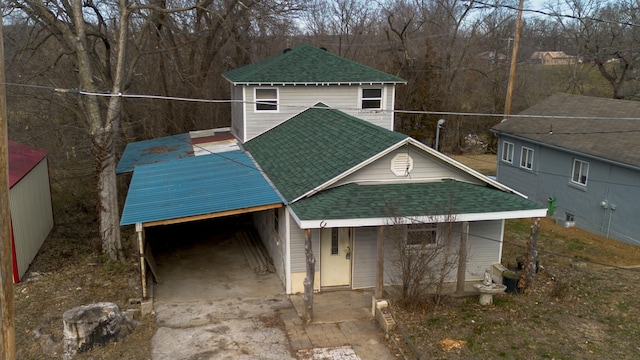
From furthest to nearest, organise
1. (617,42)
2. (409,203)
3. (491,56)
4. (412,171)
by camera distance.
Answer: (491,56) < (617,42) < (412,171) < (409,203)

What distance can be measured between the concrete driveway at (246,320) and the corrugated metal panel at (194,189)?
6.95 feet

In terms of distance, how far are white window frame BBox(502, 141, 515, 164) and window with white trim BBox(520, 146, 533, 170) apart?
0.75m

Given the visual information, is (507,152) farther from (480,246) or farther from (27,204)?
(27,204)

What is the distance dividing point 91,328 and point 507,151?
66.5 ft

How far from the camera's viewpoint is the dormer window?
1844 centimetres

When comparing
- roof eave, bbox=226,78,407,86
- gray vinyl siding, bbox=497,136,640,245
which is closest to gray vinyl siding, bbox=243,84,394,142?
roof eave, bbox=226,78,407,86

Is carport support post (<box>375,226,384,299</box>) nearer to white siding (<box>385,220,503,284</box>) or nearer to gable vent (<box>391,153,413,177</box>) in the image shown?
white siding (<box>385,220,503,284</box>)

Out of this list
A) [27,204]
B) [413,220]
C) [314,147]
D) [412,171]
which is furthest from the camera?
[27,204]

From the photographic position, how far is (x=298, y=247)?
12.8 metres

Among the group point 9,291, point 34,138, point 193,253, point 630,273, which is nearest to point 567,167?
point 630,273

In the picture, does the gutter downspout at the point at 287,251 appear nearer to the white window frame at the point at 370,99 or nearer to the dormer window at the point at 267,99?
the dormer window at the point at 267,99

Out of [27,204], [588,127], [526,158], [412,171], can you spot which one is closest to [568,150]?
[588,127]

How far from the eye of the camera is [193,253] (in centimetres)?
1620

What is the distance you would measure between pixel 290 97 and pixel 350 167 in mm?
6856
